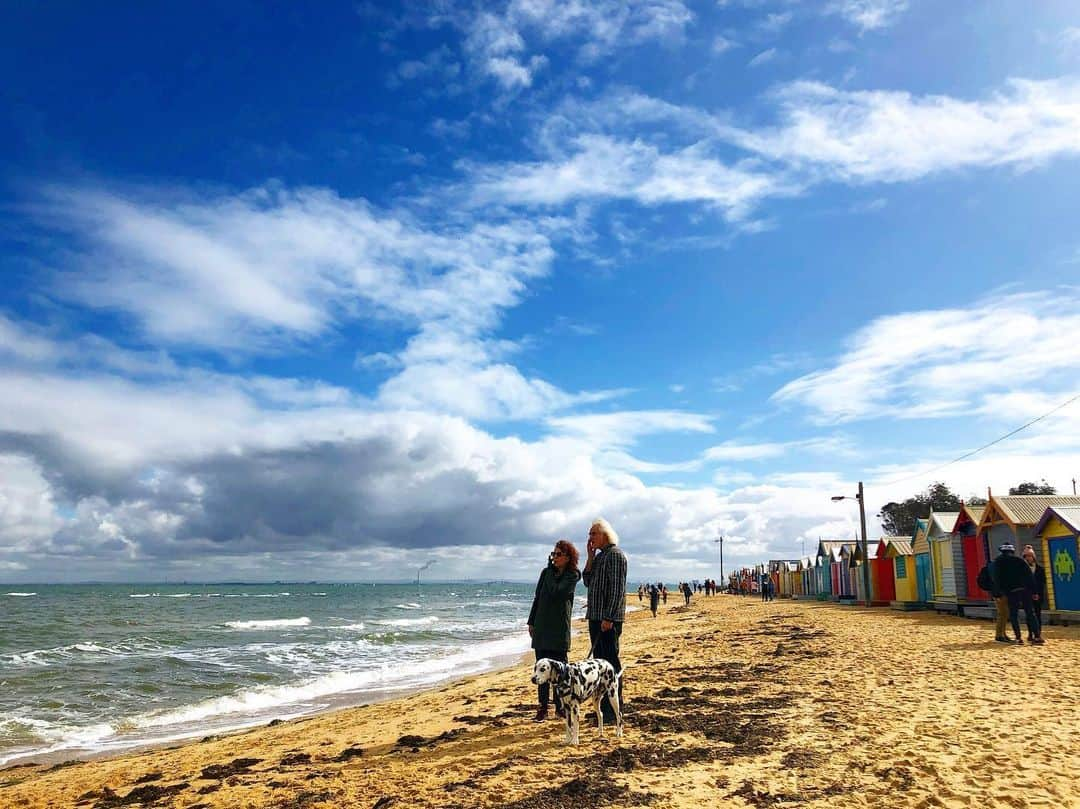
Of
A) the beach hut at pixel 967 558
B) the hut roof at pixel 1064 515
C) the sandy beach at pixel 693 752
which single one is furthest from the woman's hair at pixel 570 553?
the beach hut at pixel 967 558

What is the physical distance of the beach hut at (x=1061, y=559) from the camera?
18.6 m

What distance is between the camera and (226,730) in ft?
42.3

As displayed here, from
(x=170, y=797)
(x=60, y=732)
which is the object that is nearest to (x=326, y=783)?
(x=170, y=797)

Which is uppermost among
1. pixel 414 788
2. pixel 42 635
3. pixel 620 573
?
pixel 620 573

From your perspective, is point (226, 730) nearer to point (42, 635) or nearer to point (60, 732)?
point (60, 732)

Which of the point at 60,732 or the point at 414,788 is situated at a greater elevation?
the point at 414,788

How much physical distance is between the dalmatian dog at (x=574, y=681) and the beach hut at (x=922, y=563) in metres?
24.2

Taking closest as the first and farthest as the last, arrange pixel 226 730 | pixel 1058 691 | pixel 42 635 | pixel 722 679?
pixel 1058 691, pixel 722 679, pixel 226 730, pixel 42 635

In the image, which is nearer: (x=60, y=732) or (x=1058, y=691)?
(x=1058, y=691)

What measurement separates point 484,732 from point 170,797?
10.4 feet

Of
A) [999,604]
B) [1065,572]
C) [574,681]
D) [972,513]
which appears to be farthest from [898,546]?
[574,681]

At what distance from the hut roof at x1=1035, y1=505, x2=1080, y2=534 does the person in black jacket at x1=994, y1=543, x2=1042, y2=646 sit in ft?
18.1

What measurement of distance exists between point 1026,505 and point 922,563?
7294 mm

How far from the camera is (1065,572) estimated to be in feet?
62.3
